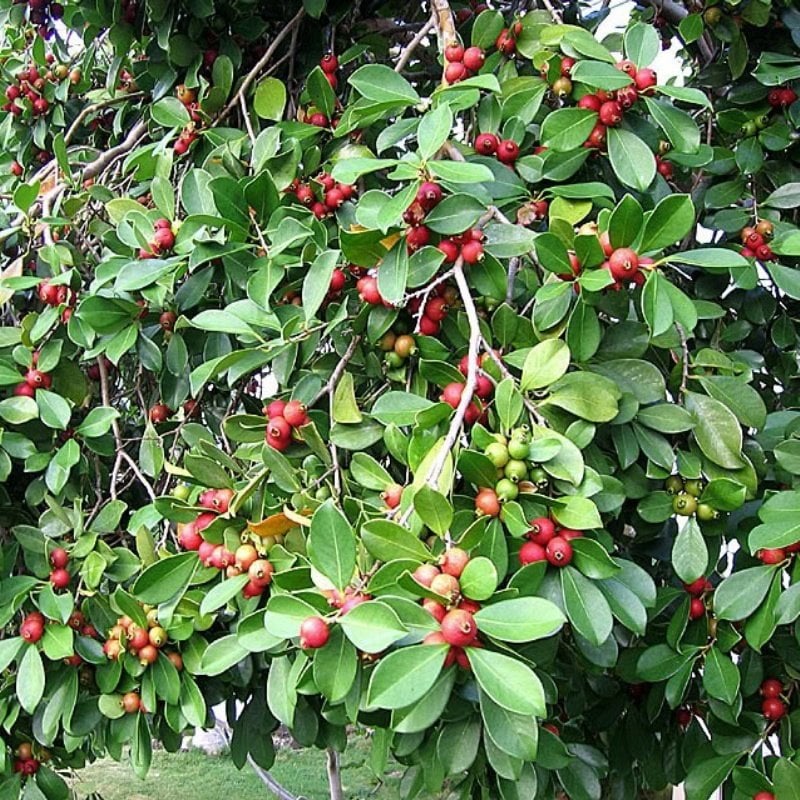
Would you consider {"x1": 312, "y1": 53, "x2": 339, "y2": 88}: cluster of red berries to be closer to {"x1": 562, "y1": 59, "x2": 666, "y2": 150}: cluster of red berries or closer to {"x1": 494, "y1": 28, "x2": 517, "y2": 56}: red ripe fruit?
{"x1": 494, "y1": 28, "x2": 517, "y2": 56}: red ripe fruit

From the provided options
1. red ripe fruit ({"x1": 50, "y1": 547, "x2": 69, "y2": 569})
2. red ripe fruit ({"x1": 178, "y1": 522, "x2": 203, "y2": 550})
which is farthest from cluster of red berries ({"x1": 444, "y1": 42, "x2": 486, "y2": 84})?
red ripe fruit ({"x1": 50, "y1": 547, "x2": 69, "y2": 569})

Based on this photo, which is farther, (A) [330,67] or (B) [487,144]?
(A) [330,67]

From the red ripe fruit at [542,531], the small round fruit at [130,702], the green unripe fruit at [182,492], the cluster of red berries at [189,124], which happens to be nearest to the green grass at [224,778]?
the small round fruit at [130,702]

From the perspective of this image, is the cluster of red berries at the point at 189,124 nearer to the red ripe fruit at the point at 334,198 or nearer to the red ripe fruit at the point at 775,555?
the red ripe fruit at the point at 334,198

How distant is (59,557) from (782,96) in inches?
59.9

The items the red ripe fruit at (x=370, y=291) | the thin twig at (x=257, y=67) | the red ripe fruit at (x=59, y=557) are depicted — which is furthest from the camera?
the thin twig at (x=257, y=67)

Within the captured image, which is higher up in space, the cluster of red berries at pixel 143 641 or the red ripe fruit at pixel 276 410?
the red ripe fruit at pixel 276 410

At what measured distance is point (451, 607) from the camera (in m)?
0.80

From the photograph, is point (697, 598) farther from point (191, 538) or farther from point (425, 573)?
point (191, 538)

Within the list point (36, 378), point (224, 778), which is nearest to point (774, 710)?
point (36, 378)

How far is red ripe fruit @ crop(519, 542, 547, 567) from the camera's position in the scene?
0.95 metres

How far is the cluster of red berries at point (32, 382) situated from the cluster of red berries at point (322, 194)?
544mm

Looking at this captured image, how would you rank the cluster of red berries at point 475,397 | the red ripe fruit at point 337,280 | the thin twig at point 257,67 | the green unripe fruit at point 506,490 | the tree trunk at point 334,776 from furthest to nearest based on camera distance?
the tree trunk at point 334,776 < the thin twig at point 257,67 < the red ripe fruit at point 337,280 < the cluster of red berries at point 475,397 < the green unripe fruit at point 506,490

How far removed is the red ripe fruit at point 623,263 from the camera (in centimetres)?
104
